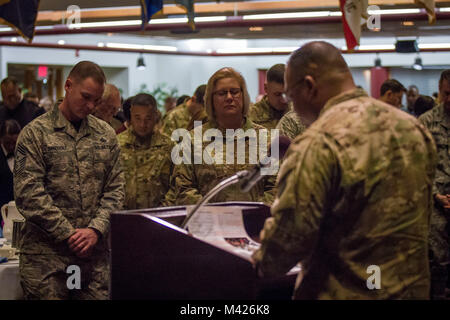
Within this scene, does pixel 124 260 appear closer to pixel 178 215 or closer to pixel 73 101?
pixel 178 215

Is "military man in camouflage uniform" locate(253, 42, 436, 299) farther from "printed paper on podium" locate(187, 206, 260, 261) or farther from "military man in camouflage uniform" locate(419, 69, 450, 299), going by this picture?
"military man in camouflage uniform" locate(419, 69, 450, 299)

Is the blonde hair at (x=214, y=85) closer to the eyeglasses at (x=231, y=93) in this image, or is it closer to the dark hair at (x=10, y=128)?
the eyeglasses at (x=231, y=93)

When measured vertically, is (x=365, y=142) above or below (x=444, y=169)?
above

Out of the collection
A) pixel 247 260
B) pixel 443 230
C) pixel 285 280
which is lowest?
pixel 443 230

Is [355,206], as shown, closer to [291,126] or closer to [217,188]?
[217,188]

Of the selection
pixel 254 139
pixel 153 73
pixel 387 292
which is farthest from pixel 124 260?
pixel 153 73

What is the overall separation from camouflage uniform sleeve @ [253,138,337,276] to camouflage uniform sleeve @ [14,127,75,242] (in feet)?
4.76

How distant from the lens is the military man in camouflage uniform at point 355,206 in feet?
5.93

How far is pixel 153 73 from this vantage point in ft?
63.8

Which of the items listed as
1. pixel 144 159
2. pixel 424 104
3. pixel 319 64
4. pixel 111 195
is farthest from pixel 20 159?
pixel 424 104

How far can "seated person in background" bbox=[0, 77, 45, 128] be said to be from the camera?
7.09 metres

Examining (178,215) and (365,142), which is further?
(178,215)

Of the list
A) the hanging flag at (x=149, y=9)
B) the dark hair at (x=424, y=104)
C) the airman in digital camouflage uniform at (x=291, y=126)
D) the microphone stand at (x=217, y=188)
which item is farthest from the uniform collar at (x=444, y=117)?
the microphone stand at (x=217, y=188)

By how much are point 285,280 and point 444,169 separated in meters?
2.83
